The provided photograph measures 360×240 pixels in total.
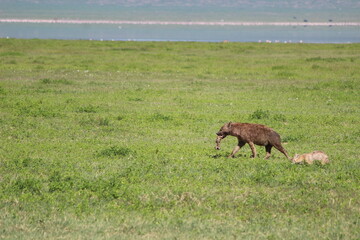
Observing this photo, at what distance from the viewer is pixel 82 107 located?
19.9 m

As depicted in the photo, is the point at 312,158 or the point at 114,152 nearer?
the point at 312,158

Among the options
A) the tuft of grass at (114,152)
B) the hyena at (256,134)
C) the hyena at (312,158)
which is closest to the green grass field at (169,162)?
the tuft of grass at (114,152)

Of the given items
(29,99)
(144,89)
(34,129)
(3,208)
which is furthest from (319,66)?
(3,208)

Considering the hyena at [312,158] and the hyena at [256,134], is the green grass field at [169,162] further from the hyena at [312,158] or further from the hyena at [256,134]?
the hyena at [256,134]

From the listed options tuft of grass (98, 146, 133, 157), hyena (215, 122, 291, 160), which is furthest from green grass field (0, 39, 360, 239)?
hyena (215, 122, 291, 160)

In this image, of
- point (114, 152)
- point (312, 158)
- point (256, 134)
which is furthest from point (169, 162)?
point (312, 158)

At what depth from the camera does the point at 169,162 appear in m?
12.7

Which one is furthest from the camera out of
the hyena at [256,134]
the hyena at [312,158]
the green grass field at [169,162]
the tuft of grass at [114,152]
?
the tuft of grass at [114,152]

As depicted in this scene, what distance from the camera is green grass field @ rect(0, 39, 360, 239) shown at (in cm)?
925

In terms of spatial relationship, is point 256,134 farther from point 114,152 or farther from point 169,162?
point 114,152

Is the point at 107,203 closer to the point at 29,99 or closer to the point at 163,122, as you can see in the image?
the point at 163,122

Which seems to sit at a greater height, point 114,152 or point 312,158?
point 312,158

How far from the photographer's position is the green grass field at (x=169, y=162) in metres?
9.25

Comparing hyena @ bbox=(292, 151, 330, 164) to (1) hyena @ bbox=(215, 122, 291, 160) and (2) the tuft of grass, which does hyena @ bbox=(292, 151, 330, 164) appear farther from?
(2) the tuft of grass
